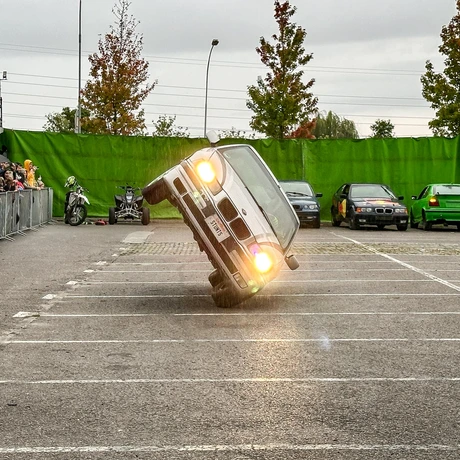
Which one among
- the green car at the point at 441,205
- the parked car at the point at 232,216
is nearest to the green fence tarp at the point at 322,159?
the green car at the point at 441,205

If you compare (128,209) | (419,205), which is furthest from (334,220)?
(128,209)

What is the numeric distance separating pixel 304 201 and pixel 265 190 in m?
17.8

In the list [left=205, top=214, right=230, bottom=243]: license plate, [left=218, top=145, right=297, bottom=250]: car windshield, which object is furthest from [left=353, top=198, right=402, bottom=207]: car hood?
[left=205, top=214, right=230, bottom=243]: license plate

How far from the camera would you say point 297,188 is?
31031 millimetres

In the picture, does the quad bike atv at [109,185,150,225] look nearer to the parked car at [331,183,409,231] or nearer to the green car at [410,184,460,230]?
the parked car at [331,183,409,231]

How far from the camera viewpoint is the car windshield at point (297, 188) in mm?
30688

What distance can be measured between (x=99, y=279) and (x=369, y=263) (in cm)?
523

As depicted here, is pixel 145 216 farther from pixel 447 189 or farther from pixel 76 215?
pixel 447 189

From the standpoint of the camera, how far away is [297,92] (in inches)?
2191

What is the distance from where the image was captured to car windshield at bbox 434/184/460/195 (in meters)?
29.3

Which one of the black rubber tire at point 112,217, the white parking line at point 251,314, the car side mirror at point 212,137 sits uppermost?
the car side mirror at point 212,137

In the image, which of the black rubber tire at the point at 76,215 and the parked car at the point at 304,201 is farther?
the parked car at the point at 304,201

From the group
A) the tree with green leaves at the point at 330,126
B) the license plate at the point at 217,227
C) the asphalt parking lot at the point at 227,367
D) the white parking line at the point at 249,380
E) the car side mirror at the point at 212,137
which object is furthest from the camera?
the tree with green leaves at the point at 330,126

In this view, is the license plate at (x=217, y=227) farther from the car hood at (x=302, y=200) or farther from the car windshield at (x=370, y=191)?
the car windshield at (x=370, y=191)
